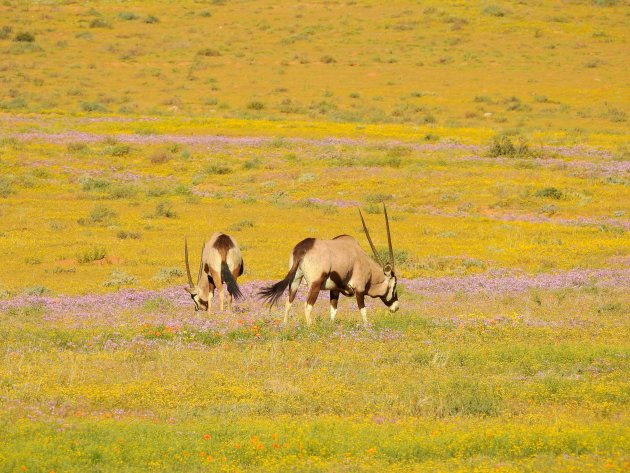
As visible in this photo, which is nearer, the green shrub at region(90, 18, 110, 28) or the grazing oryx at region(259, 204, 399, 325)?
the grazing oryx at region(259, 204, 399, 325)

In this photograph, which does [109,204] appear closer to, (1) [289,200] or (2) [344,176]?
(1) [289,200]

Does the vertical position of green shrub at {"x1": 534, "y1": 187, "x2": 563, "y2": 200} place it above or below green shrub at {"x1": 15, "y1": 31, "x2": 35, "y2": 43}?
below

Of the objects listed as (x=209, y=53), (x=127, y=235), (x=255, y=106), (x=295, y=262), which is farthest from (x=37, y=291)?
(x=209, y=53)

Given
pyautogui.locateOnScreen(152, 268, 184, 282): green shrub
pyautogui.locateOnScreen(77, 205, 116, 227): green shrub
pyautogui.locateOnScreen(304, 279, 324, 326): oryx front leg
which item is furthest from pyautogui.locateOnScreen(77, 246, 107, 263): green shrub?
pyautogui.locateOnScreen(304, 279, 324, 326): oryx front leg

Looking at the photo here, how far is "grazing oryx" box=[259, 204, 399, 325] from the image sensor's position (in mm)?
15586

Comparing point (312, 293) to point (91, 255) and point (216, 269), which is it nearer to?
point (216, 269)

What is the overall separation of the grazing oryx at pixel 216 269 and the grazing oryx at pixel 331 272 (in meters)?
1.88

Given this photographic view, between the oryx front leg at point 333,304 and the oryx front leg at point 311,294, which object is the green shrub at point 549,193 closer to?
the oryx front leg at point 333,304

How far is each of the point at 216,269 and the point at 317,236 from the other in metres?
10.9

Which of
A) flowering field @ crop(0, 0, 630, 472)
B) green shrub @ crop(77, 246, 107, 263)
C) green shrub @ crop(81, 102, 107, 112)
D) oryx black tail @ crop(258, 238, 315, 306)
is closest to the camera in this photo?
flowering field @ crop(0, 0, 630, 472)

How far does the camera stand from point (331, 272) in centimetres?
1573

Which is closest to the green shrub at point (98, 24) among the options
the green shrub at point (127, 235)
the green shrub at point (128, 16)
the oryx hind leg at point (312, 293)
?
the green shrub at point (128, 16)

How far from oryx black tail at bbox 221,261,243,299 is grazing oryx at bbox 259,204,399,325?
4.43 ft

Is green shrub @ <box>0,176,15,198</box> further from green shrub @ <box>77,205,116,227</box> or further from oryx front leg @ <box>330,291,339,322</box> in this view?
oryx front leg @ <box>330,291,339,322</box>
